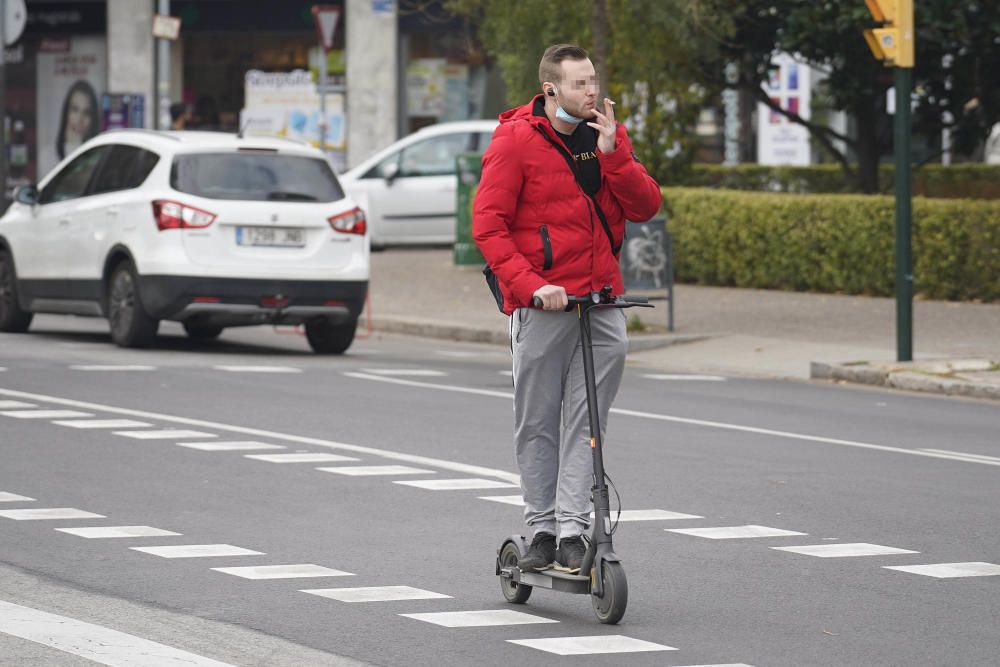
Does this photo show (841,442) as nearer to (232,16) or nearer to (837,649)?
(837,649)

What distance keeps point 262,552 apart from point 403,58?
28628 mm

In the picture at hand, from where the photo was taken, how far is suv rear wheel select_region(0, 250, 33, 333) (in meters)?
18.6

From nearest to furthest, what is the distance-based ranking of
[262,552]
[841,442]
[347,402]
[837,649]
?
1. [837,649]
2. [262,552]
3. [841,442]
4. [347,402]

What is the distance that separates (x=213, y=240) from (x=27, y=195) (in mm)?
2519

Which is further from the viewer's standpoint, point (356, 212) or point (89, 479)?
point (356, 212)

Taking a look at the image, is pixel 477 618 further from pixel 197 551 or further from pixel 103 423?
pixel 103 423

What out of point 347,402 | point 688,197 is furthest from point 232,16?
point 347,402

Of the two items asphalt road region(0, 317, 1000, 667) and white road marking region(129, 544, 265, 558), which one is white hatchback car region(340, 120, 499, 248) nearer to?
asphalt road region(0, 317, 1000, 667)

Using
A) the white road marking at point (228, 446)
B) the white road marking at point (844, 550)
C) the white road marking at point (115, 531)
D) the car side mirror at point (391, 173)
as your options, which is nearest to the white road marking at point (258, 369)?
the white road marking at point (228, 446)

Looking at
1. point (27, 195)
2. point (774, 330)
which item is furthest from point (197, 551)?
point (774, 330)

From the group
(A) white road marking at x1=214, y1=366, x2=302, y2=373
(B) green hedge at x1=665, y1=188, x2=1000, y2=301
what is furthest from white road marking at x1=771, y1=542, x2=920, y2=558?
(B) green hedge at x1=665, y1=188, x2=1000, y2=301

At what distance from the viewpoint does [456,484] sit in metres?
10.1

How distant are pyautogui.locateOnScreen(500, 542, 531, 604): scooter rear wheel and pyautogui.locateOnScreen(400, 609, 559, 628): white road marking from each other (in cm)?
8

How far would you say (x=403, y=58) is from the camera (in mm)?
36312
